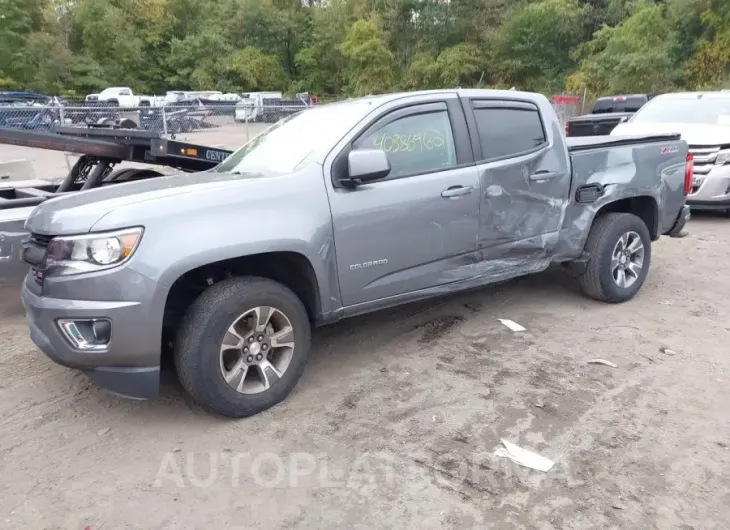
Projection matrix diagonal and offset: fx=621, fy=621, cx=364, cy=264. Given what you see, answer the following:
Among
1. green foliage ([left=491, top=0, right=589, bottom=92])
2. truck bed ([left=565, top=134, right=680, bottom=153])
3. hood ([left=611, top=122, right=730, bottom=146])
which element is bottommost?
Answer: hood ([left=611, top=122, right=730, bottom=146])

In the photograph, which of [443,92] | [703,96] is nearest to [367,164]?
[443,92]

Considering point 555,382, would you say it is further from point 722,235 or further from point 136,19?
point 136,19

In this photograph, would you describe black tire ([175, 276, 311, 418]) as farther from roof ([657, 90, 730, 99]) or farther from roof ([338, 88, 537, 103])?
roof ([657, 90, 730, 99])

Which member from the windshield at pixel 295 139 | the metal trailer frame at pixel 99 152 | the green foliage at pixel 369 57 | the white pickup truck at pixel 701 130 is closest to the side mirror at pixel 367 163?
the windshield at pixel 295 139

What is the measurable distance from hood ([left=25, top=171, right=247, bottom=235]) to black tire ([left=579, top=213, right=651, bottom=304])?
3.05m

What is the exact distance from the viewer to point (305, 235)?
3.63 metres

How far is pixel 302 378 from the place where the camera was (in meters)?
4.17

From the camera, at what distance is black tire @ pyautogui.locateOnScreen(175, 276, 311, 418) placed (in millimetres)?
3361

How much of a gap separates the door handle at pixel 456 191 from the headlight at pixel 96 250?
2.02m

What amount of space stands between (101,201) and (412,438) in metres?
2.16

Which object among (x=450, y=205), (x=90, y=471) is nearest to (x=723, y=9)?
(x=450, y=205)

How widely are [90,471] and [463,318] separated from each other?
3054 mm

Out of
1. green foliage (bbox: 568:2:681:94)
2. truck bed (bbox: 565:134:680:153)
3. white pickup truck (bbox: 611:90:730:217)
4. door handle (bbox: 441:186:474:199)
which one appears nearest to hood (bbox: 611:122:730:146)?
white pickup truck (bbox: 611:90:730:217)

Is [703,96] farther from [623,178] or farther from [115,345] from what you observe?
[115,345]
